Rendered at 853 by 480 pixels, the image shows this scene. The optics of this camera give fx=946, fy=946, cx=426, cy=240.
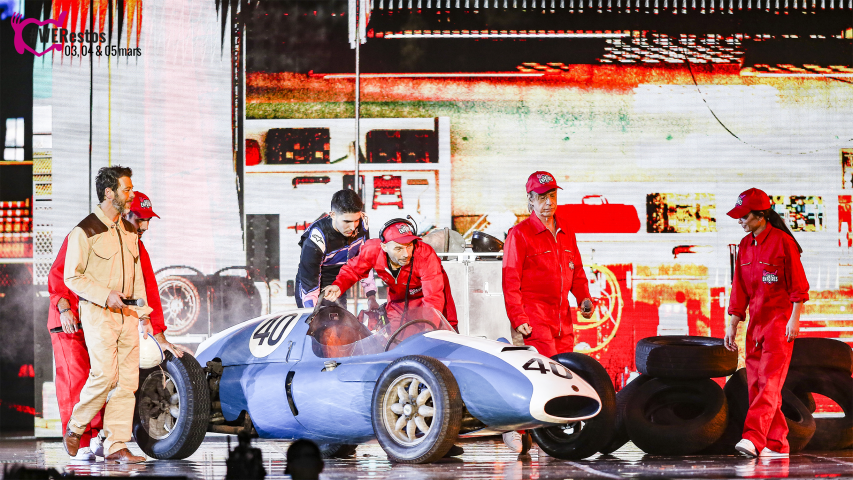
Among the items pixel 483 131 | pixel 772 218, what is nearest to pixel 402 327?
pixel 772 218

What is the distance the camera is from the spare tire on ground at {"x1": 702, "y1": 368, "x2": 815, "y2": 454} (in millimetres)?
5637

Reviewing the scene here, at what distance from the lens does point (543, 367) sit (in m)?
4.48

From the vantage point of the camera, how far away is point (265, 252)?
Result: 305 inches

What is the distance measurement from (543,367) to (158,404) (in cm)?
246

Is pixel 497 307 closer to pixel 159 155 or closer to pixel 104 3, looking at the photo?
pixel 159 155

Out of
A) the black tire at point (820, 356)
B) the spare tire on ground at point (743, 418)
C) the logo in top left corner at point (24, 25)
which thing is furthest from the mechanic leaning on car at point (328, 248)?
the logo in top left corner at point (24, 25)

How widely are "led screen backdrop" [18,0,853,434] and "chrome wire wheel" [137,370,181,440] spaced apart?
80.3 inches

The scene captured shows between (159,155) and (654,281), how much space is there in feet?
13.7

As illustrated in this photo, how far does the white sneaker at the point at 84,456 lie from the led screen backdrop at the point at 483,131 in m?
2.36

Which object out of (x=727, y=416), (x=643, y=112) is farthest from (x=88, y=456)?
(x=643, y=112)

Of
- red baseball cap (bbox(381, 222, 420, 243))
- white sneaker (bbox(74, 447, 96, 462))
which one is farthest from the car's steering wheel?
white sneaker (bbox(74, 447, 96, 462))

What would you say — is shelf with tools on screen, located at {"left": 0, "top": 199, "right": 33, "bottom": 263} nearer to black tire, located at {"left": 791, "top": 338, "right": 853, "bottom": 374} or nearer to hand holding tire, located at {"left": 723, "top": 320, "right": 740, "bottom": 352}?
hand holding tire, located at {"left": 723, "top": 320, "right": 740, "bottom": 352}

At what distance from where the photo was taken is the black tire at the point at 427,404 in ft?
14.2

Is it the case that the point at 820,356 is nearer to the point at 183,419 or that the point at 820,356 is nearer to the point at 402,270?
the point at 402,270
